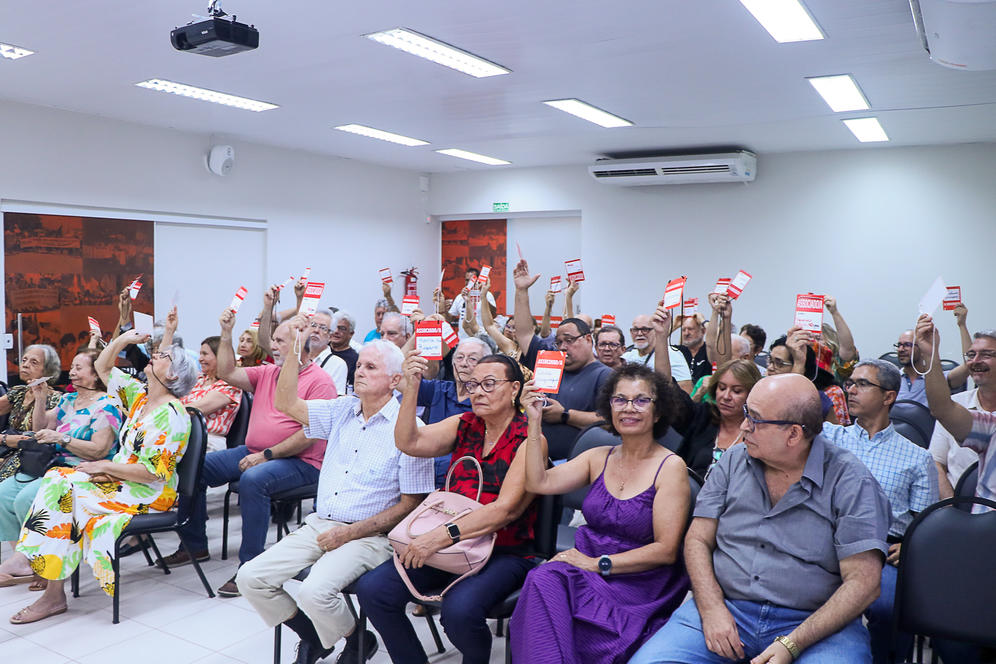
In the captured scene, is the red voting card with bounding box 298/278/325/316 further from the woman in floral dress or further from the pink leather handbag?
the pink leather handbag

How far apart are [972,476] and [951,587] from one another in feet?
1.74

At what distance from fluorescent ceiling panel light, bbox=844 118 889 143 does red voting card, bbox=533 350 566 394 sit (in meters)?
5.43

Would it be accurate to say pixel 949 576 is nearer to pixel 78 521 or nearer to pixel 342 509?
pixel 342 509

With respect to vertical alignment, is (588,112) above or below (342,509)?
above

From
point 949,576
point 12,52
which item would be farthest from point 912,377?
point 12,52

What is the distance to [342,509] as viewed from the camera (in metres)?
3.05

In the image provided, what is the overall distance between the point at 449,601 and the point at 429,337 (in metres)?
1.02

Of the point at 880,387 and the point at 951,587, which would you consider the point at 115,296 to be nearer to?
the point at 880,387

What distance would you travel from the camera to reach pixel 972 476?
2490 mm

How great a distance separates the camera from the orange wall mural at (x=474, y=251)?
1069 centimetres

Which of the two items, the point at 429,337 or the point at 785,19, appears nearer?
the point at 429,337

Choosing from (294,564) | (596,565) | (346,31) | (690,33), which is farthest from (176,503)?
(690,33)

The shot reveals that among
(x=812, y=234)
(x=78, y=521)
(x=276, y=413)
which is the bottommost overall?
(x=78, y=521)

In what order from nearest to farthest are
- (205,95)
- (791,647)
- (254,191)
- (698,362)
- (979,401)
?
(791,647) → (979,401) → (698,362) → (205,95) → (254,191)
